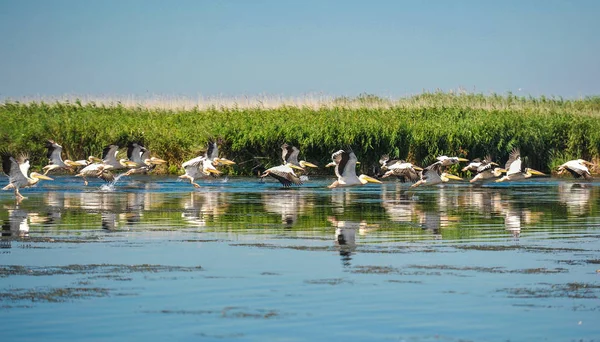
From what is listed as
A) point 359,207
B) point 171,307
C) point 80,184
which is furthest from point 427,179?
point 171,307

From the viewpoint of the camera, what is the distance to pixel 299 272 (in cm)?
1317

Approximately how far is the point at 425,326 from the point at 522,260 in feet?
14.4

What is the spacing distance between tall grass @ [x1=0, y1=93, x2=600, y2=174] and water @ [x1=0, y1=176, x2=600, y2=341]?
13809 millimetres

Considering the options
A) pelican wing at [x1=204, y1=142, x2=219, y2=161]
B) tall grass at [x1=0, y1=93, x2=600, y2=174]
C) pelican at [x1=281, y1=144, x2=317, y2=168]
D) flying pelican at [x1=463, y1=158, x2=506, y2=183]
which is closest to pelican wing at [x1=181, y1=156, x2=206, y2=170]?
pelican wing at [x1=204, y1=142, x2=219, y2=161]

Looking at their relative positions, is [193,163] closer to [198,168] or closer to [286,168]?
[198,168]

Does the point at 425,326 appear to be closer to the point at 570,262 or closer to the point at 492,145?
the point at 570,262

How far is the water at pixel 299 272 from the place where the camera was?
1017 cm

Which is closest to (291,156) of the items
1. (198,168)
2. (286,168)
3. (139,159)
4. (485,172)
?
(198,168)


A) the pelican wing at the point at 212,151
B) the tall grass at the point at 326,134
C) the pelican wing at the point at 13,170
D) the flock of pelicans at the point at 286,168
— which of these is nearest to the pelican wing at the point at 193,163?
the flock of pelicans at the point at 286,168

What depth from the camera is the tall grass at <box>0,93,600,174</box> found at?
37406 mm

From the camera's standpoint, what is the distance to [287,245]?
1596 centimetres

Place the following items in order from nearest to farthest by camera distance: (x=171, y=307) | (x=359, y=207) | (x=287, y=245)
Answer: (x=171, y=307), (x=287, y=245), (x=359, y=207)

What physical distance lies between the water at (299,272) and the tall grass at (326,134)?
1381 cm

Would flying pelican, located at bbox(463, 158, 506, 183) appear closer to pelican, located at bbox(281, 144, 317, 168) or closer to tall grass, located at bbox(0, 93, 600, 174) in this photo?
pelican, located at bbox(281, 144, 317, 168)
